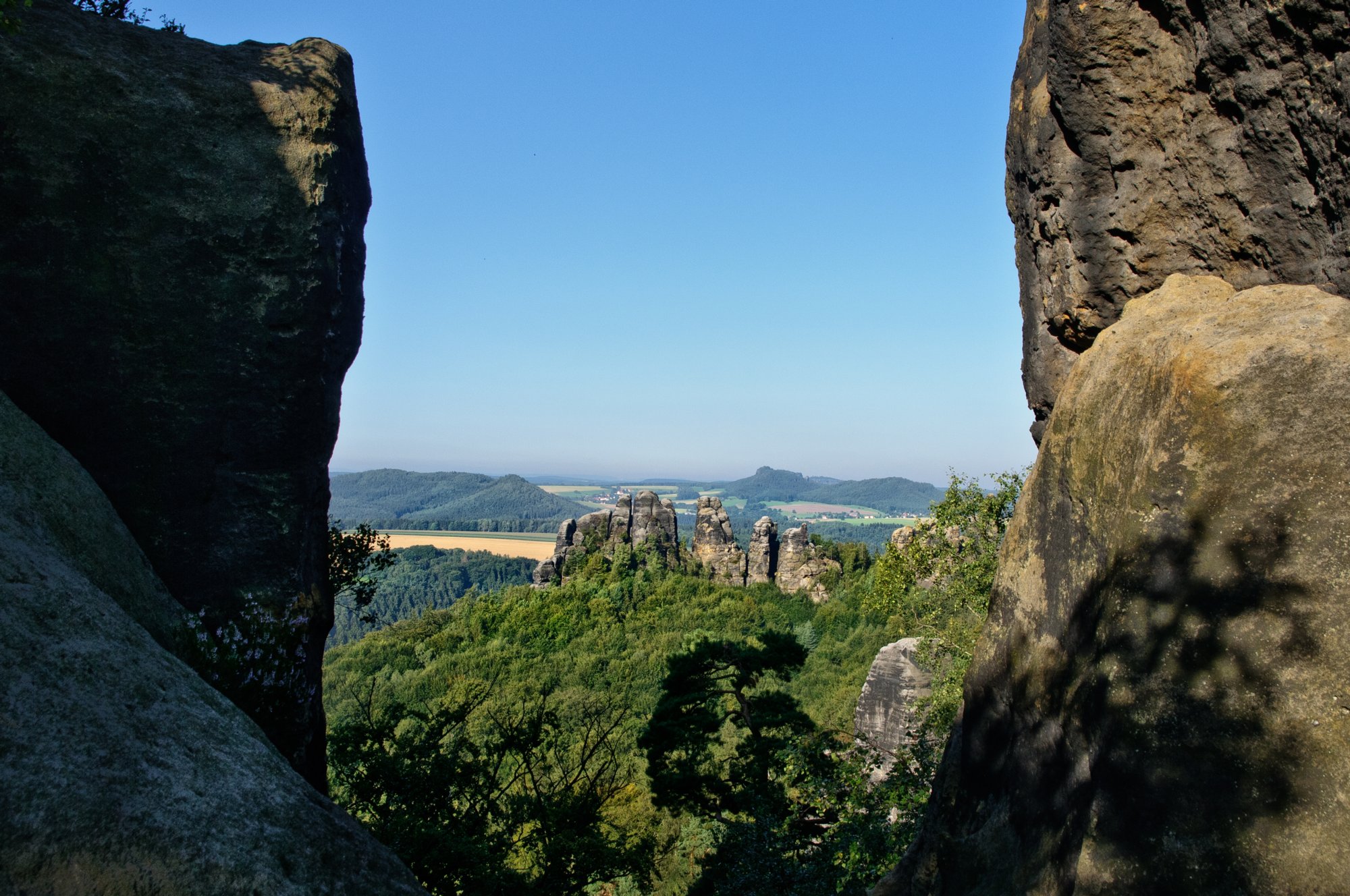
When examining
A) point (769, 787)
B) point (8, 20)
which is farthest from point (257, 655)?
point (769, 787)

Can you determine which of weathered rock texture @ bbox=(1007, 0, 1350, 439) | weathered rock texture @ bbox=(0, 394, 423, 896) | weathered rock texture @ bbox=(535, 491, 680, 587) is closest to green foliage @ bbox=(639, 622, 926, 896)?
weathered rock texture @ bbox=(1007, 0, 1350, 439)

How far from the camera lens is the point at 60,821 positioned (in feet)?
11.4

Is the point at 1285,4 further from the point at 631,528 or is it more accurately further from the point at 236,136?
the point at 631,528

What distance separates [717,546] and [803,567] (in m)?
6.82

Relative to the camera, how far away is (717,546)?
6378 centimetres

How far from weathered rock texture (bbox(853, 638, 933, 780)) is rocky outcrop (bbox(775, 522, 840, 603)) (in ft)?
103

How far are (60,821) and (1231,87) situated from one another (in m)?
7.28

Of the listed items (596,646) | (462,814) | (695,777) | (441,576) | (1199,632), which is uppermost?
(1199,632)

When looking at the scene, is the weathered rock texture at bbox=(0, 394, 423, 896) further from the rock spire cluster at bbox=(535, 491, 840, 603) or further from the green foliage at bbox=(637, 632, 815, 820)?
the rock spire cluster at bbox=(535, 491, 840, 603)

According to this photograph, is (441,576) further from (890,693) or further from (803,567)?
(890,693)

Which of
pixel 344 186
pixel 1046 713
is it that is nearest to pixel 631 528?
pixel 344 186

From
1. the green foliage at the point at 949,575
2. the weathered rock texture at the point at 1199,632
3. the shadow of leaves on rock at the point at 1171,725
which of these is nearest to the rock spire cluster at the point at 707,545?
the green foliage at the point at 949,575

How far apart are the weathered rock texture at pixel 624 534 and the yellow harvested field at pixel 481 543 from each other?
8354cm

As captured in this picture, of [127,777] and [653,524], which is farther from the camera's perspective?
[653,524]
